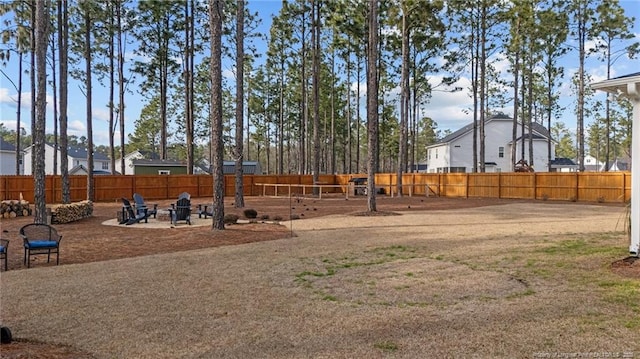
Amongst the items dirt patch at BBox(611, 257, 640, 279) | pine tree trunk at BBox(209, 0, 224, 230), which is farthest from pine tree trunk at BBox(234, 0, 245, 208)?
dirt patch at BBox(611, 257, 640, 279)

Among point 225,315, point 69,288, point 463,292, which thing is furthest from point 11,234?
point 463,292

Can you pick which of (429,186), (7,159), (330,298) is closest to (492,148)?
(429,186)

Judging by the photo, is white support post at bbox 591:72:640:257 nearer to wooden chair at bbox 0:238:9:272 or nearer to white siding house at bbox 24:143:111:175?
wooden chair at bbox 0:238:9:272

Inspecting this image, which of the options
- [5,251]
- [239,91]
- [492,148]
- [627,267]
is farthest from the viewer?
[492,148]

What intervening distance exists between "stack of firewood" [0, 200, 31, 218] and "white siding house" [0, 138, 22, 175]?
24.8 m

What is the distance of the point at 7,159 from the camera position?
38.1 metres

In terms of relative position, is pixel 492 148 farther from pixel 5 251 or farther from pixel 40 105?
pixel 5 251

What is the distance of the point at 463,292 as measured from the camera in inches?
212

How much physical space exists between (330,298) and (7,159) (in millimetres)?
42897

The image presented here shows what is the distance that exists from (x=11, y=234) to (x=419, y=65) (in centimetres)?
3063

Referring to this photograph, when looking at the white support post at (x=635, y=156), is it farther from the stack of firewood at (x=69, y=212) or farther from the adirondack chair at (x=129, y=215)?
the stack of firewood at (x=69, y=212)

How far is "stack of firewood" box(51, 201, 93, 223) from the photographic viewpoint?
549 inches

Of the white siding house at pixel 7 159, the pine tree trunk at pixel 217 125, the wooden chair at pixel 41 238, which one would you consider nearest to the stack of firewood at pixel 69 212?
the pine tree trunk at pixel 217 125

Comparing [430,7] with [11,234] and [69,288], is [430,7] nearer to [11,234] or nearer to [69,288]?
[11,234]
